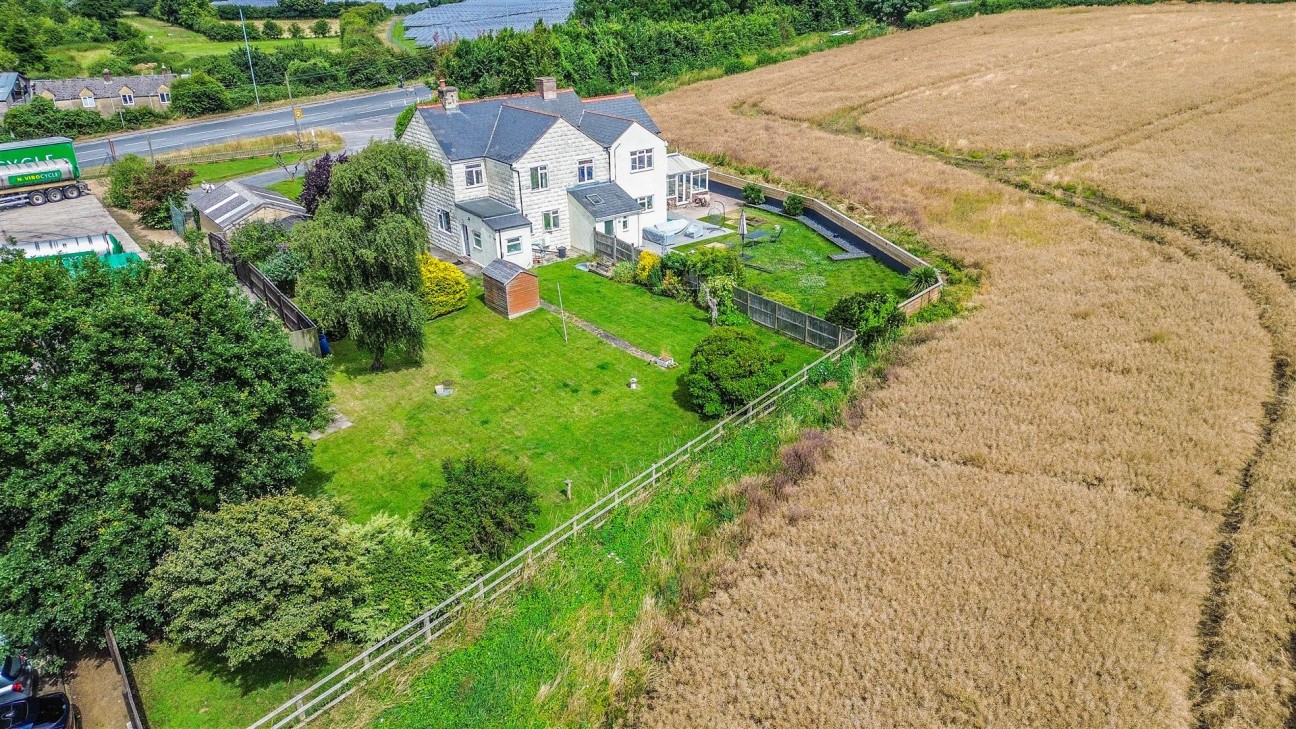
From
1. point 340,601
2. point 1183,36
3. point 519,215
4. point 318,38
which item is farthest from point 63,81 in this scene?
point 1183,36

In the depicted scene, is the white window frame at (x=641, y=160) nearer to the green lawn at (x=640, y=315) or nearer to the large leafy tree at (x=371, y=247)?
the green lawn at (x=640, y=315)

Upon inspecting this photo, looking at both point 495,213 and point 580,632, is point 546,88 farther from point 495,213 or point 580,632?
point 580,632

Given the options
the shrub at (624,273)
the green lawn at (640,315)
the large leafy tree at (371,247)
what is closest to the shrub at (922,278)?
the green lawn at (640,315)

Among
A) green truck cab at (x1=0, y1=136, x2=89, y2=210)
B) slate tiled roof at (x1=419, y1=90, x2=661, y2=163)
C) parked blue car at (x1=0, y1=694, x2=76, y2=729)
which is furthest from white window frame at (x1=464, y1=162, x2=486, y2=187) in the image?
green truck cab at (x1=0, y1=136, x2=89, y2=210)

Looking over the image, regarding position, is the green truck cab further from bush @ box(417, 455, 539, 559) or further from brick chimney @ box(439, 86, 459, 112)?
bush @ box(417, 455, 539, 559)

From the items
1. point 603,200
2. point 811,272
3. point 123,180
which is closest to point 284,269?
point 603,200
